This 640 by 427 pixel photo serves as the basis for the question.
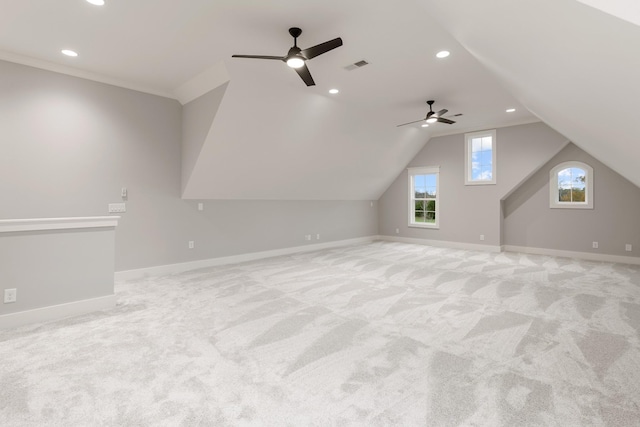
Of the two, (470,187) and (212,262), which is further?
(470,187)

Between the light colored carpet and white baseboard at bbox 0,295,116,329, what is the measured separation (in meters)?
0.12

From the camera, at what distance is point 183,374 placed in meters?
2.18

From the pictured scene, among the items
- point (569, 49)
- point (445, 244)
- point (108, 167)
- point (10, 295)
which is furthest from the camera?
point (445, 244)

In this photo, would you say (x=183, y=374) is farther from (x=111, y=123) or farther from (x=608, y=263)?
(x=608, y=263)

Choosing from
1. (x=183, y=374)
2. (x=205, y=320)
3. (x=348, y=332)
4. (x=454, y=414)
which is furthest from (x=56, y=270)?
(x=454, y=414)

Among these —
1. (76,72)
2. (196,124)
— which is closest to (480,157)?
(196,124)

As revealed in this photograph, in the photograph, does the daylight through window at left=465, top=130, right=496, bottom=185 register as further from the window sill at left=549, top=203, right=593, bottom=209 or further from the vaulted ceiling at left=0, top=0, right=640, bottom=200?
the window sill at left=549, top=203, right=593, bottom=209

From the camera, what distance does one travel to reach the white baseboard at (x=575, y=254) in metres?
5.87

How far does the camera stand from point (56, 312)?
3160 mm

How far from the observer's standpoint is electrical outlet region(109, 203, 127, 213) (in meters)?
4.64

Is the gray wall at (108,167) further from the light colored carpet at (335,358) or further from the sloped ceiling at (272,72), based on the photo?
the light colored carpet at (335,358)

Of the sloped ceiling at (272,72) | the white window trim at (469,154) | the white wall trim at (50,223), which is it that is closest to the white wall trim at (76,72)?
the sloped ceiling at (272,72)

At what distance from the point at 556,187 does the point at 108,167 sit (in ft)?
28.1

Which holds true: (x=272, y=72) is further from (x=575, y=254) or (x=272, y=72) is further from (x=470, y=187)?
(x=575, y=254)
